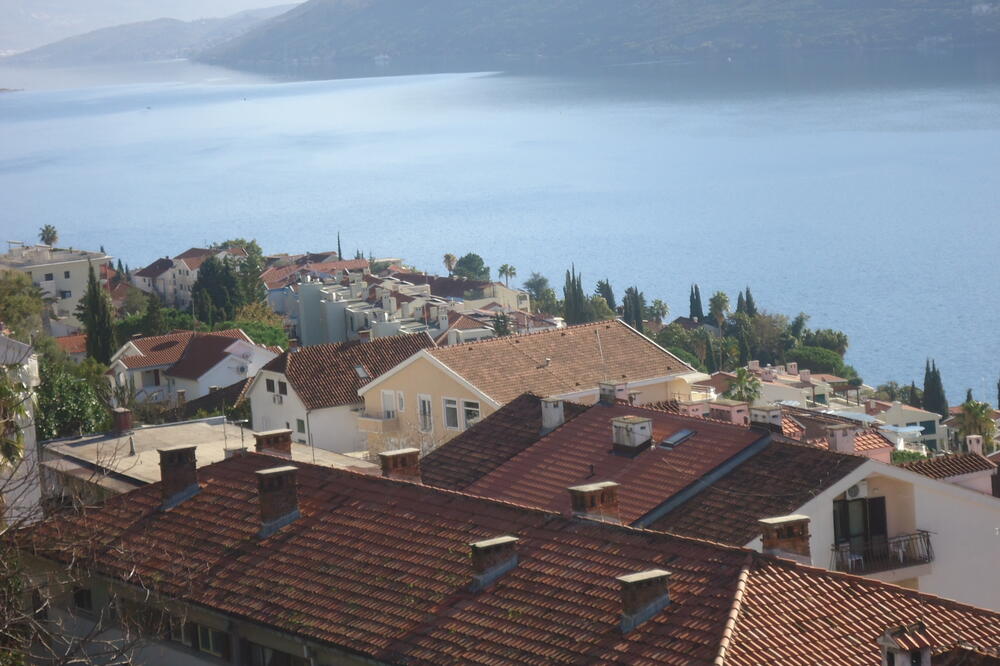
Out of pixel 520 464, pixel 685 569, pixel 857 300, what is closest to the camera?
pixel 685 569

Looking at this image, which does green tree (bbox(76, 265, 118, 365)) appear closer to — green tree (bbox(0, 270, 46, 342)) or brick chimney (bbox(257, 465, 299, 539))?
green tree (bbox(0, 270, 46, 342))

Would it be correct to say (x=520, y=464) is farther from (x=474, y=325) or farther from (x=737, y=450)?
(x=474, y=325)

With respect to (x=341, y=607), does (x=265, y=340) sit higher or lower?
lower

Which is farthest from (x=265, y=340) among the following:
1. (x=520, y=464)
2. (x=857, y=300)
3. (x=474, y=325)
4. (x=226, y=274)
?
(x=857, y=300)

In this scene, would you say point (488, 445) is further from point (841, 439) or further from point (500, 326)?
point (500, 326)

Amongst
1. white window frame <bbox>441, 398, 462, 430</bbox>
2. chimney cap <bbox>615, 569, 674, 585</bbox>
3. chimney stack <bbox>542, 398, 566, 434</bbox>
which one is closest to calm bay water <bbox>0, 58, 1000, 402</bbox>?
white window frame <bbox>441, 398, 462, 430</bbox>

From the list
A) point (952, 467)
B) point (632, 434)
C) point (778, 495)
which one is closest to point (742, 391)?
point (952, 467)
